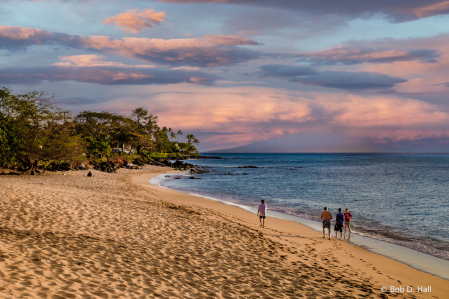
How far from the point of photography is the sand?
7.31m

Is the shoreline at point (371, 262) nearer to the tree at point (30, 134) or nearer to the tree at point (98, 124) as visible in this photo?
the tree at point (30, 134)

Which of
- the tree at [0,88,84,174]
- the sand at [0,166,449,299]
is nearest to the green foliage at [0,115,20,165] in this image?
the tree at [0,88,84,174]

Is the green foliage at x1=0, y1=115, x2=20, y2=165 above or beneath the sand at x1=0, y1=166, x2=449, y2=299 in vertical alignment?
above

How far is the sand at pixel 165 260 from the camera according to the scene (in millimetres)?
7312

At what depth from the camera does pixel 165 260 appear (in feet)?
31.7

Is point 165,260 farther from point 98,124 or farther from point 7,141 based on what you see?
point 98,124

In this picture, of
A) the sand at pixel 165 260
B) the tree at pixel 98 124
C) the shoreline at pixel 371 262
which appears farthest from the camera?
the tree at pixel 98 124

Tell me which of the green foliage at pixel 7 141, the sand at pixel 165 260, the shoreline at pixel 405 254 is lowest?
the shoreline at pixel 405 254

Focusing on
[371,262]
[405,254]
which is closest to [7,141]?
[371,262]

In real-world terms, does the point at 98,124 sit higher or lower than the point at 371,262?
higher

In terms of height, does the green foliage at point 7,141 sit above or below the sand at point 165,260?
above

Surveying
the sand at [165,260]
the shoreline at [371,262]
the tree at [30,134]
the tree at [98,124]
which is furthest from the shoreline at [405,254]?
the tree at [98,124]

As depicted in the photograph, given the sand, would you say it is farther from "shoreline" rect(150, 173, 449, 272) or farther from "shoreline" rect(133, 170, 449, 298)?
"shoreline" rect(150, 173, 449, 272)

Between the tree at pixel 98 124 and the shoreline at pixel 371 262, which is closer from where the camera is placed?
the shoreline at pixel 371 262
